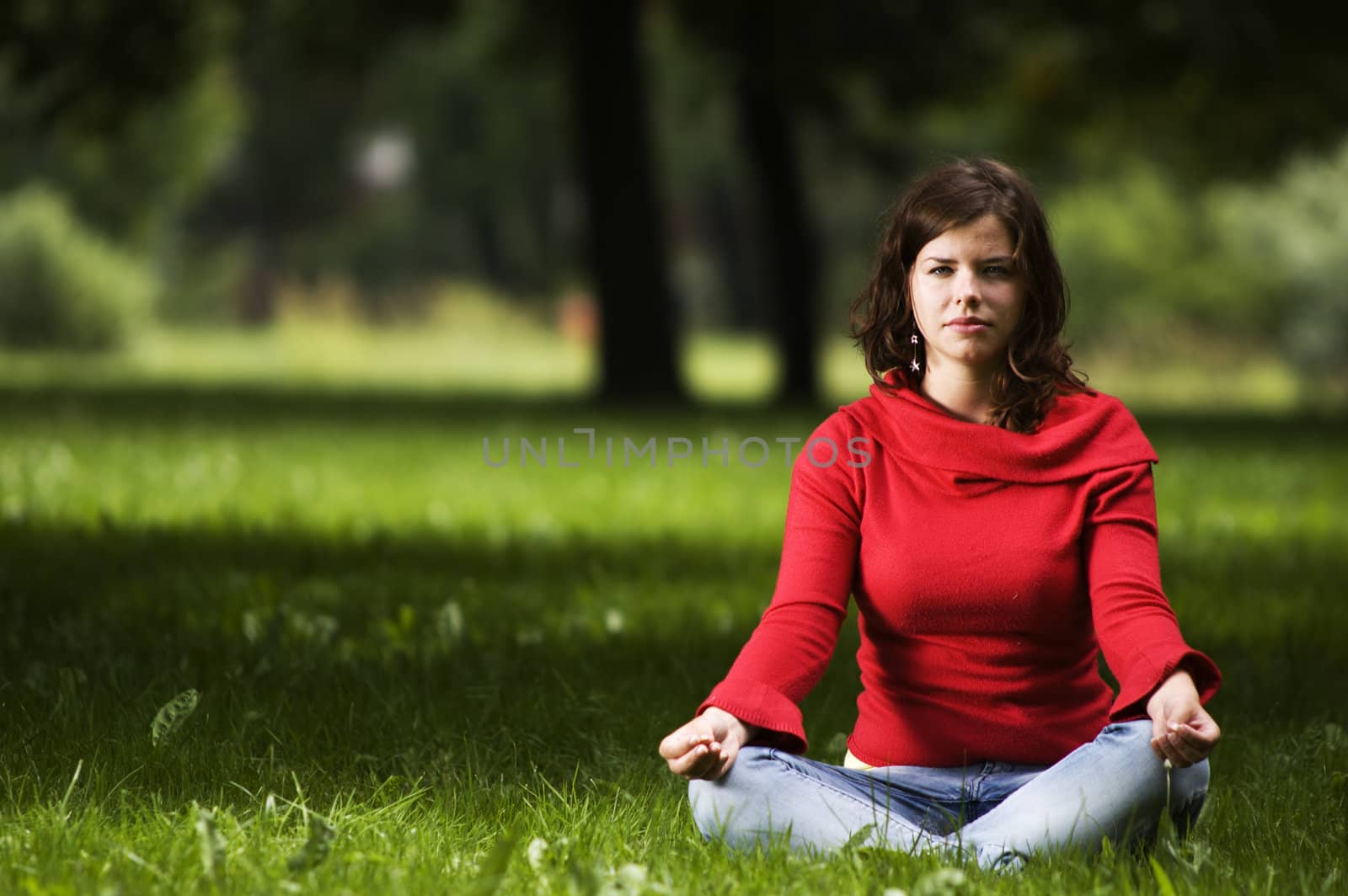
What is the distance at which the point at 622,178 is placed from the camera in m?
17.1

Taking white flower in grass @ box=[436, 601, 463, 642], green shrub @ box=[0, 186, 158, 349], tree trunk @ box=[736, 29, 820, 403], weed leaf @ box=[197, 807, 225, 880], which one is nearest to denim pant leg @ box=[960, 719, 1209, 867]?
weed leaf @ box=[197, 807, 225, 880]

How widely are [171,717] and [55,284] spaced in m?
28.7

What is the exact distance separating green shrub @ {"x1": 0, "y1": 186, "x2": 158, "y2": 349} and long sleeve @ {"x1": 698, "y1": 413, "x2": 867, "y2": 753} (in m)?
29.2

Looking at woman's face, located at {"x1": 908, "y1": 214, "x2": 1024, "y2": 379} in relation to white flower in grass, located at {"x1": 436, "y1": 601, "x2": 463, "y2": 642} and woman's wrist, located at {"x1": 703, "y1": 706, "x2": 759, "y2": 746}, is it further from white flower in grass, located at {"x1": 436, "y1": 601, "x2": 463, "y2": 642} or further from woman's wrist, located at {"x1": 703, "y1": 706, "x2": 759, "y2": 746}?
white flower in grass, located at {"x1": 436, "y1": 601, "x2": 463, "y2": 642}

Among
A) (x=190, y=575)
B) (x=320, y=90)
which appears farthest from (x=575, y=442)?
(x=320, y=90)

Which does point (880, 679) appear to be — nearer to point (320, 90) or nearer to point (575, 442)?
point (575, 442)

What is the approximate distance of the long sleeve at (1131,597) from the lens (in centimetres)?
277

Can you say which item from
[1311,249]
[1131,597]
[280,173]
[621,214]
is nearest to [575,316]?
[280,173]

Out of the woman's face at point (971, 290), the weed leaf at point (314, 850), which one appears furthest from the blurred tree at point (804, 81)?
the weed leaf at point (314, 850)

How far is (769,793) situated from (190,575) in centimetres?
327

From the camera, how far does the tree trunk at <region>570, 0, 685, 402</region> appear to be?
17.1 metres

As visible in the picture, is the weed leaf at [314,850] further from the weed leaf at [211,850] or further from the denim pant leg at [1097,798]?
the denim pant leg at [1097,798]

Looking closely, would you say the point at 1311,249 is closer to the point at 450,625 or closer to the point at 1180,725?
the point at 450,625

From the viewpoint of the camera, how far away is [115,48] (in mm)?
17000
